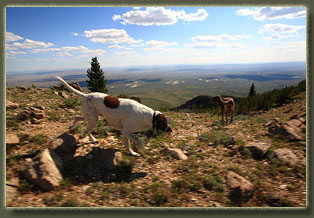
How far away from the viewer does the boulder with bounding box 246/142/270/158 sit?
520 centimetres

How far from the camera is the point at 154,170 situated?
16.0ft

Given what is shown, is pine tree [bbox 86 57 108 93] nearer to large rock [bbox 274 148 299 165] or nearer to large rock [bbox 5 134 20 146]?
large rock [bbox 5 134 20 146]

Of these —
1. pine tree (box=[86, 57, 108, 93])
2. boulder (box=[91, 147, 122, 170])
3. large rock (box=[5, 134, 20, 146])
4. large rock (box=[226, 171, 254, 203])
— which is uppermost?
pine tree (box=[86, 57, 108, 93])

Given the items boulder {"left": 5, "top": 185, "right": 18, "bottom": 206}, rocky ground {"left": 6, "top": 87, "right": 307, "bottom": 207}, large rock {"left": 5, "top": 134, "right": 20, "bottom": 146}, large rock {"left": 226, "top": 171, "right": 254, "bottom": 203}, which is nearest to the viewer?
boulder {"left": 5, "top": 185, "right": 18, "bottom": 206}

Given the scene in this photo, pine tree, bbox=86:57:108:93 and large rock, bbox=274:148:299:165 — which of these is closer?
large rock, bbox=274:148:299:165

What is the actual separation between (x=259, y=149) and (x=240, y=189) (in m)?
2.15

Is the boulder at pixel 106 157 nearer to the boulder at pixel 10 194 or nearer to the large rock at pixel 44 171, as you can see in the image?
the large rock at pixel 44 171

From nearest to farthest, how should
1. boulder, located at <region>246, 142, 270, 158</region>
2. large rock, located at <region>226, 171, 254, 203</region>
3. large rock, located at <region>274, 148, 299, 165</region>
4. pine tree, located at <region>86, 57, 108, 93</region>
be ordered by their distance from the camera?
large rock, located at <region>226, 171, 254, 203</region>
large rock, located at <region>274, 148, 299, 165</region>
boulder, located at <region>246, 142, 270, 158</region>
pine tree, located at <region>86, 57, 108, 93</region>

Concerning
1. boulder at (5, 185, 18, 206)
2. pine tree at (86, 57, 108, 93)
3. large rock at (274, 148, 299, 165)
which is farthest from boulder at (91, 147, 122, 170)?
pine tree at (86, 57, 108, 93)

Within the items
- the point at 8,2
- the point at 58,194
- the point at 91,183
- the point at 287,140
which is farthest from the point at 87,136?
the point at 287,140

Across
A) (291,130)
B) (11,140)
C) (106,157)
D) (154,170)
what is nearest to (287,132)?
(291,130)

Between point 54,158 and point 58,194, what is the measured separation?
1.28m

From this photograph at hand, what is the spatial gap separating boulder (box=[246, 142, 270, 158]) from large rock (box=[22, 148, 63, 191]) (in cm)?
581

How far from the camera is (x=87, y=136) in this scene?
6266 mm
